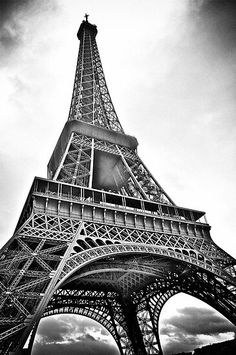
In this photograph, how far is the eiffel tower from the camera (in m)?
12.9

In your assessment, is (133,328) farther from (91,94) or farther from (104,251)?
(91,94)

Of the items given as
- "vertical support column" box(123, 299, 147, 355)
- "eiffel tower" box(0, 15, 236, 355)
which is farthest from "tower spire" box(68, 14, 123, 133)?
"vertical support column" box(123, 299, 147, 355)

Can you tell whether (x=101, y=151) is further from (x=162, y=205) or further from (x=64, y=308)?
(x=64, y=308)

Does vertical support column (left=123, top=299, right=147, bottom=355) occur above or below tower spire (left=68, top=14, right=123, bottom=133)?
below

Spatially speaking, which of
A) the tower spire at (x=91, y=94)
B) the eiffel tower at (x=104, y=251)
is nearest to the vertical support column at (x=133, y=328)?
the eiffel tower at (x=104, y=251)

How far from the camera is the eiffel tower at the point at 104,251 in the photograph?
1289cm

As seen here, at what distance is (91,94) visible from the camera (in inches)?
1460

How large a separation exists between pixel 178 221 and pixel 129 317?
12208mm

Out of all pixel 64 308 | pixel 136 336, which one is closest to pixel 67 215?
pixel 64 308

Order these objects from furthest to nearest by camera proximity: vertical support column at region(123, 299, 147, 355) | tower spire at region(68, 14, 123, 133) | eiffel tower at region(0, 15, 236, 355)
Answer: tower spire at region(68, 14, 123, 133)
vertical support column at region(123, 299, 147, 355)
eiffel tower at region(0, 15, 236, 355)

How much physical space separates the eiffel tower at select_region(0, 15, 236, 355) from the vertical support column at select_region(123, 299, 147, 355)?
9 cm

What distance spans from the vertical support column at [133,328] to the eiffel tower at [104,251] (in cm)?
9

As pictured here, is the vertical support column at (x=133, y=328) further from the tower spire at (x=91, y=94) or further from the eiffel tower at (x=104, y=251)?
the tower spire at (x=91, y=94)

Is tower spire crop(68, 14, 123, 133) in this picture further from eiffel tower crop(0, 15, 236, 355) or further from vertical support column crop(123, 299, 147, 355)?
vertical support column crop(123, 299, 147, 355)
